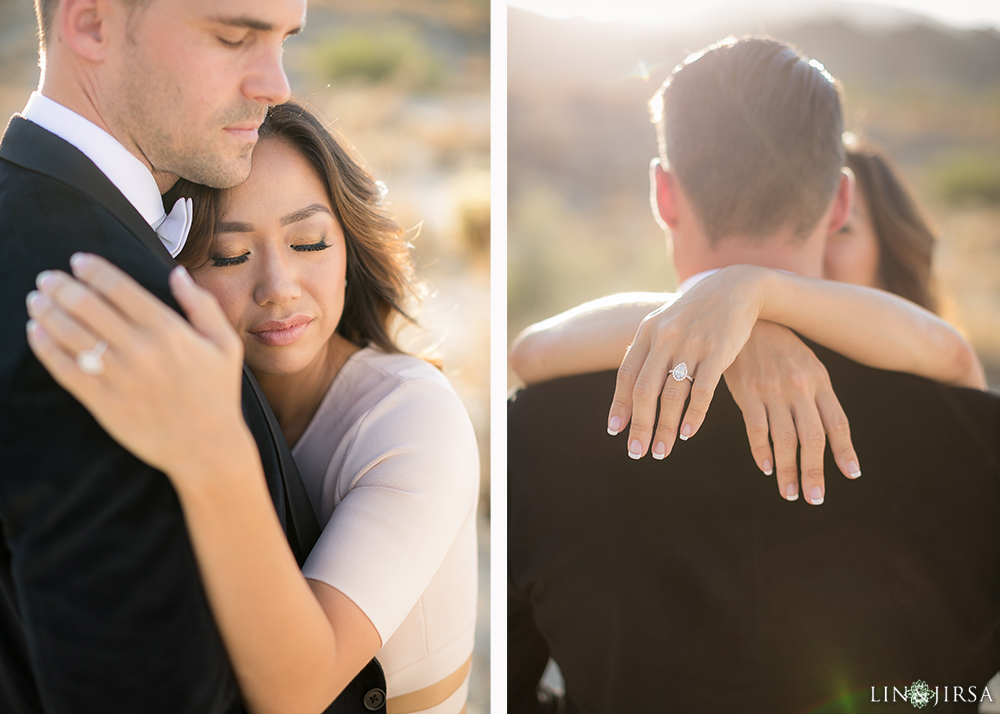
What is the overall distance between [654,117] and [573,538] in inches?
42.2

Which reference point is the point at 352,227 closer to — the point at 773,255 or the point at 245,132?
the point at 245,132

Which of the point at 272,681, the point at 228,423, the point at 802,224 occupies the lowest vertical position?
the point at 272,681

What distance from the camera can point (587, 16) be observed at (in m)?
A: 1.95

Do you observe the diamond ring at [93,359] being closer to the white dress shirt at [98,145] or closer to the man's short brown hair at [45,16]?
the white dress shirt at [98,145]

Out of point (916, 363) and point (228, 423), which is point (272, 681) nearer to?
point (228, 423)

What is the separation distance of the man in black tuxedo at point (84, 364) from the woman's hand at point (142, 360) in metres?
0.09

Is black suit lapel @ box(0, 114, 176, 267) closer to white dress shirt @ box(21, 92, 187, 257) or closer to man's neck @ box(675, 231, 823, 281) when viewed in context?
white dress shirt @ box(21, 92, 187, 257)

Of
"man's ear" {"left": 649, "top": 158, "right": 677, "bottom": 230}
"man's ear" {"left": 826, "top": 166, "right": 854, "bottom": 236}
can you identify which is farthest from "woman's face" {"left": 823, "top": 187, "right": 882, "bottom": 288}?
"man's ear" {"left": 649, "top": 158, "right": 677, "bottom": 230}

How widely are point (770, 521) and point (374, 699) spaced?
34.4 inches

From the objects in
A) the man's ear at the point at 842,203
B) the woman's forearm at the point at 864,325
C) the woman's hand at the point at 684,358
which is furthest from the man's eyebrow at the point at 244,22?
the man's ear at the point at 842,203

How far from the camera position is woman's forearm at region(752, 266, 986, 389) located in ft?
4.50

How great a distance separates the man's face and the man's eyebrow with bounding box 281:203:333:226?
0.60 feet

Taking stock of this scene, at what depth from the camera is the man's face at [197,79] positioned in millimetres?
1010

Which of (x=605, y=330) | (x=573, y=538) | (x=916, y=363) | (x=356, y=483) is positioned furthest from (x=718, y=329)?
(x=356, y=483)
